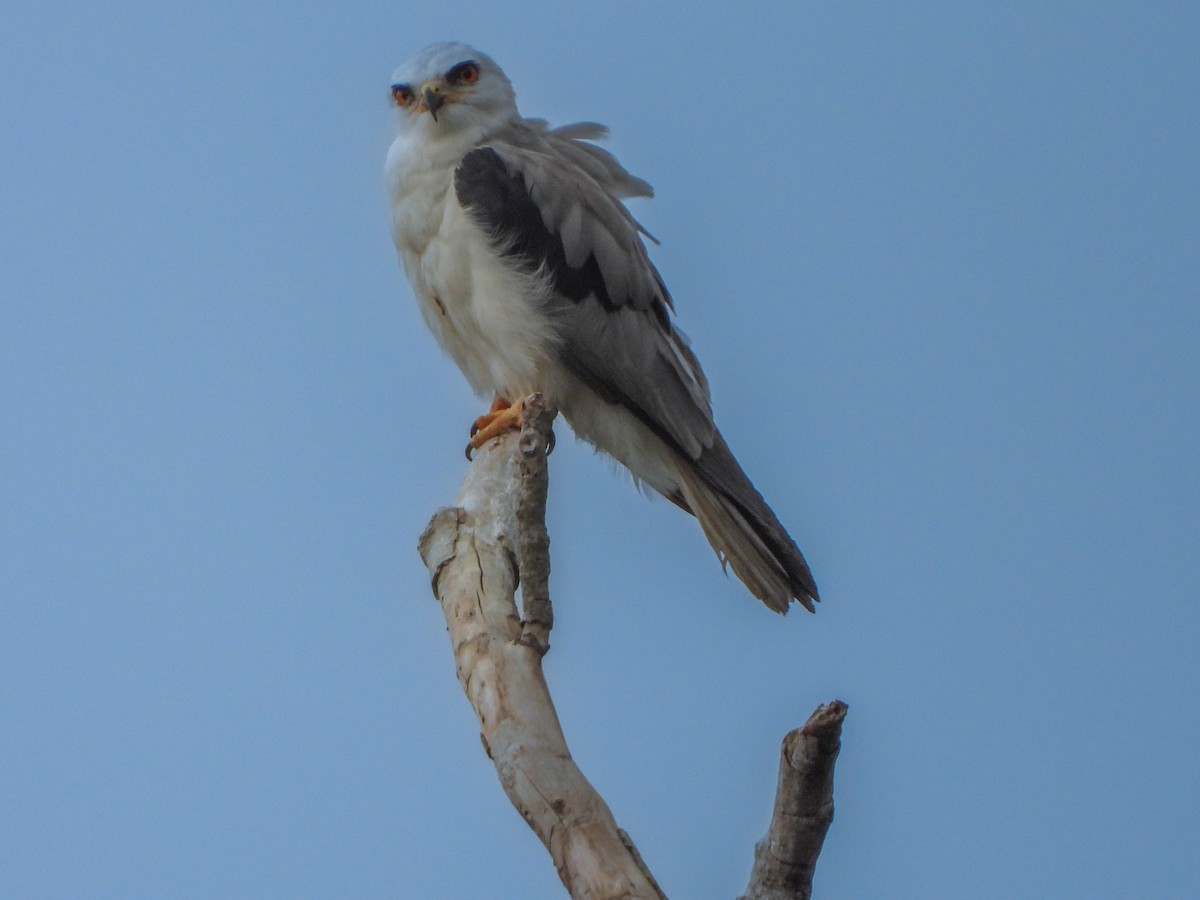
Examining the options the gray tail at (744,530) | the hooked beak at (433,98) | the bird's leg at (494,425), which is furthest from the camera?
the hooked beak at (433,98)

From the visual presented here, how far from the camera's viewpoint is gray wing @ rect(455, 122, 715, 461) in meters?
5.19

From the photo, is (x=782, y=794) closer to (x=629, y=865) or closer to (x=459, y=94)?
(x=629, y=865)

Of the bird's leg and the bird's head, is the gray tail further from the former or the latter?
the bird's head

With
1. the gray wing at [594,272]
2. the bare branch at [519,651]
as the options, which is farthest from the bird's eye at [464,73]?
the bare branch at [519,651]

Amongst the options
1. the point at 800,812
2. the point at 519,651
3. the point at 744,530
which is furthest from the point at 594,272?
the point at 800,812

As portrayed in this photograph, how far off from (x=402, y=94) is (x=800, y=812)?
3889 mm

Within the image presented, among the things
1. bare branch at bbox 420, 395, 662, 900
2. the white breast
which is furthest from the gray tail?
bare branch at bbox 420, 395, 662, 900

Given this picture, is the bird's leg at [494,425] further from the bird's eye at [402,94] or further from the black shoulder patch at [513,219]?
the bird's eye at [402,94]

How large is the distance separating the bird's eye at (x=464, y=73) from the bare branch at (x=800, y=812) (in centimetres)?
376

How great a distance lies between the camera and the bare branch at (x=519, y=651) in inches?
101

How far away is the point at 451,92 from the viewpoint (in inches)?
221

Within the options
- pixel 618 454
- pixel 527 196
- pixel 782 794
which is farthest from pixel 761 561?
pixel 782 794

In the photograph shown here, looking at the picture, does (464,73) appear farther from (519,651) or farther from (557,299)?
(519,651)

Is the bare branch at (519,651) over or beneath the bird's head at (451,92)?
beneath
